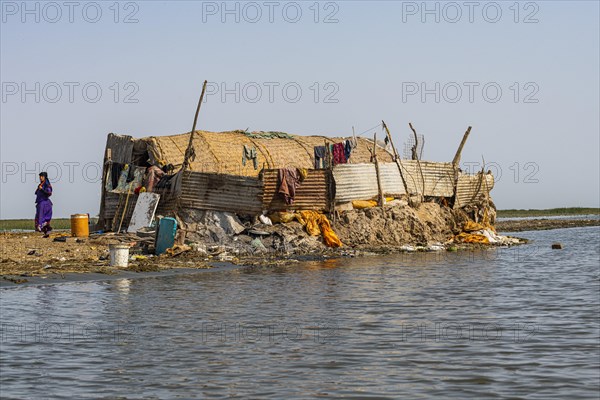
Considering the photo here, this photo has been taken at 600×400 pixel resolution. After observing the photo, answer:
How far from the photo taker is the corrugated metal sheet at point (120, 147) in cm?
2270

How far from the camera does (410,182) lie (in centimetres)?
2539

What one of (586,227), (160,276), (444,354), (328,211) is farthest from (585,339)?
(586,227)

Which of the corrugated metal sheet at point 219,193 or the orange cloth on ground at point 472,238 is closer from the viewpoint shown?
the corrugated metal sheet at point 219,193

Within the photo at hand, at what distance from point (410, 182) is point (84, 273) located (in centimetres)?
1253

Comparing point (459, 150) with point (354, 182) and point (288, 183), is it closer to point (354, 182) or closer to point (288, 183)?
point (354, 182)

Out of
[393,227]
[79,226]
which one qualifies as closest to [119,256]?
[79,226]

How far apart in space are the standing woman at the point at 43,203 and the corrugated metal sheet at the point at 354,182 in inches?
296

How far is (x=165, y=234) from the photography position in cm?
1880

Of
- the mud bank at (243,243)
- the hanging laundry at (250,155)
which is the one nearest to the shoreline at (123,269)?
the mud bank at (243,243)

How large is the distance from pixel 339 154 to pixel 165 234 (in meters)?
7.71

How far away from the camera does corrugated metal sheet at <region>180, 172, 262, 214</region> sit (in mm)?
21359

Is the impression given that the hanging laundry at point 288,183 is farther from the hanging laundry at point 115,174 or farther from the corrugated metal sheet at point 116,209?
the hanging laundry at point 115,174

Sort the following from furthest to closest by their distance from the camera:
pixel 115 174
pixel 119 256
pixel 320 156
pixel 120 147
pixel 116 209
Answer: pixel 320 156, pixel 120 147, pixel 115 174, pixel 116 209, pixel 119 256

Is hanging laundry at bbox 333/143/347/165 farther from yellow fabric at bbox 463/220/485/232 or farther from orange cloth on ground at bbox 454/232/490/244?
yellow fabric at bbox 463/220/485/232
